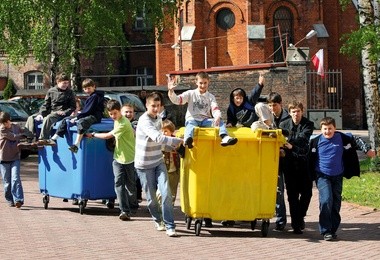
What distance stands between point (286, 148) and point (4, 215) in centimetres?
455

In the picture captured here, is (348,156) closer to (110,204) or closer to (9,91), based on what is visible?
(110,204)

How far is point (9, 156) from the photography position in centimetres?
1547

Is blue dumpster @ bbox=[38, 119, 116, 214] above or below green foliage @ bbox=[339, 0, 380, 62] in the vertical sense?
below

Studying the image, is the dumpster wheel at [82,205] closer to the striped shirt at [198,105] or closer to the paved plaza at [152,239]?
the paved plaza at [152,239]

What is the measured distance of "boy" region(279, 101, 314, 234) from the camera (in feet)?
41.1

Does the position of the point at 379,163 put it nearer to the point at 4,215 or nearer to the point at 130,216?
the point at 130,216

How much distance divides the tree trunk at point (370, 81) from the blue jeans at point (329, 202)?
901cm

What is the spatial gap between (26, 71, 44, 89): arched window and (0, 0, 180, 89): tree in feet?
51.4

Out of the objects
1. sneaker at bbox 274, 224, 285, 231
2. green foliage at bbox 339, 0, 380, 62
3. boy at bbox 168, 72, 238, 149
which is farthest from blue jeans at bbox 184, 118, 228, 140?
green foliage at bbox 339, 0, 380, 62

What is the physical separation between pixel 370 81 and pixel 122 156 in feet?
30.5

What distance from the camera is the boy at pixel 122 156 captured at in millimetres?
13594

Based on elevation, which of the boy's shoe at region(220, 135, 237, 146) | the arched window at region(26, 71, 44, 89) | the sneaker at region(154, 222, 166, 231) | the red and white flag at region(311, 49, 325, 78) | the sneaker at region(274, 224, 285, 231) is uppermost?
the red and white flag at region(311, 49, 325, 78)

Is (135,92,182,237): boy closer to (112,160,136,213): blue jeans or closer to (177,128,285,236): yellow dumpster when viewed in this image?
(177,128,285,236): yellow dumpster

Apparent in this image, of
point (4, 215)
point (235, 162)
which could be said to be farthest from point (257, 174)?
point (4, 215)
